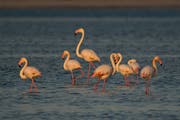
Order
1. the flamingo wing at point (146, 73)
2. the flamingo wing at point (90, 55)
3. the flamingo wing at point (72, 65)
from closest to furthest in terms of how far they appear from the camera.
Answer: the flamingo wing at point (146, 73) → the flamingo wing at point (72, 65) → the flamingo wing at point (90, 55)

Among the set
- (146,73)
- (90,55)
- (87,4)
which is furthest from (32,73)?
(87,4)

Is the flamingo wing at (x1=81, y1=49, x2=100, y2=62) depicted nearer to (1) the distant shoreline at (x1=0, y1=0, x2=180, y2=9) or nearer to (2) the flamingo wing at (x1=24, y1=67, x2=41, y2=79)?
(2) the flamingo wing at (x1=24, y1=67, x2=41, y2=79)

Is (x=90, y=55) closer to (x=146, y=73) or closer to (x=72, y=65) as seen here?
(x=72, y=65)

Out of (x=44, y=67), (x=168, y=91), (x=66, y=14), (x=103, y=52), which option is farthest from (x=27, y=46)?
(x=66, y=14)

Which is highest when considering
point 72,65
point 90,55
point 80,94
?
point 90,55

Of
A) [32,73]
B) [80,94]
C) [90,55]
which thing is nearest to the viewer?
[80,94]

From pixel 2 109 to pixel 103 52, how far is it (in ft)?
44.1

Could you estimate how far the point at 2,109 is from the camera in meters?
17.0

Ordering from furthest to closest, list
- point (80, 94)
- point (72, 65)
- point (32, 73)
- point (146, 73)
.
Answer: point (72, 65) → point (32, 73) → point (146, 73) → point (80, 94)

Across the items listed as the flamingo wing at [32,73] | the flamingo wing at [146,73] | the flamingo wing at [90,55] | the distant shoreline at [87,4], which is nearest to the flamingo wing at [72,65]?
the flamingo wing at [90,55]

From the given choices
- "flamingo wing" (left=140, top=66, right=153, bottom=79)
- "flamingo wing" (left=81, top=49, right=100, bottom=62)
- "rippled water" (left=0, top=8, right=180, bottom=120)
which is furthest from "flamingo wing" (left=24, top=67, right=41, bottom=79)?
"flamingo wing" (left=140, top=66, right=153, bottom=79)

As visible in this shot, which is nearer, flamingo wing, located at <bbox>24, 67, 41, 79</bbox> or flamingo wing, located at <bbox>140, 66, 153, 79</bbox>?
flamingo wing, located at <bbox>140, 66, 153, 79</bbox>

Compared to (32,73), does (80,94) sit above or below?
below

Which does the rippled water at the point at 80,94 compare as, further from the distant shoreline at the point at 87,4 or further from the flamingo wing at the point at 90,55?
the distant shoreline at the point at 87,4
